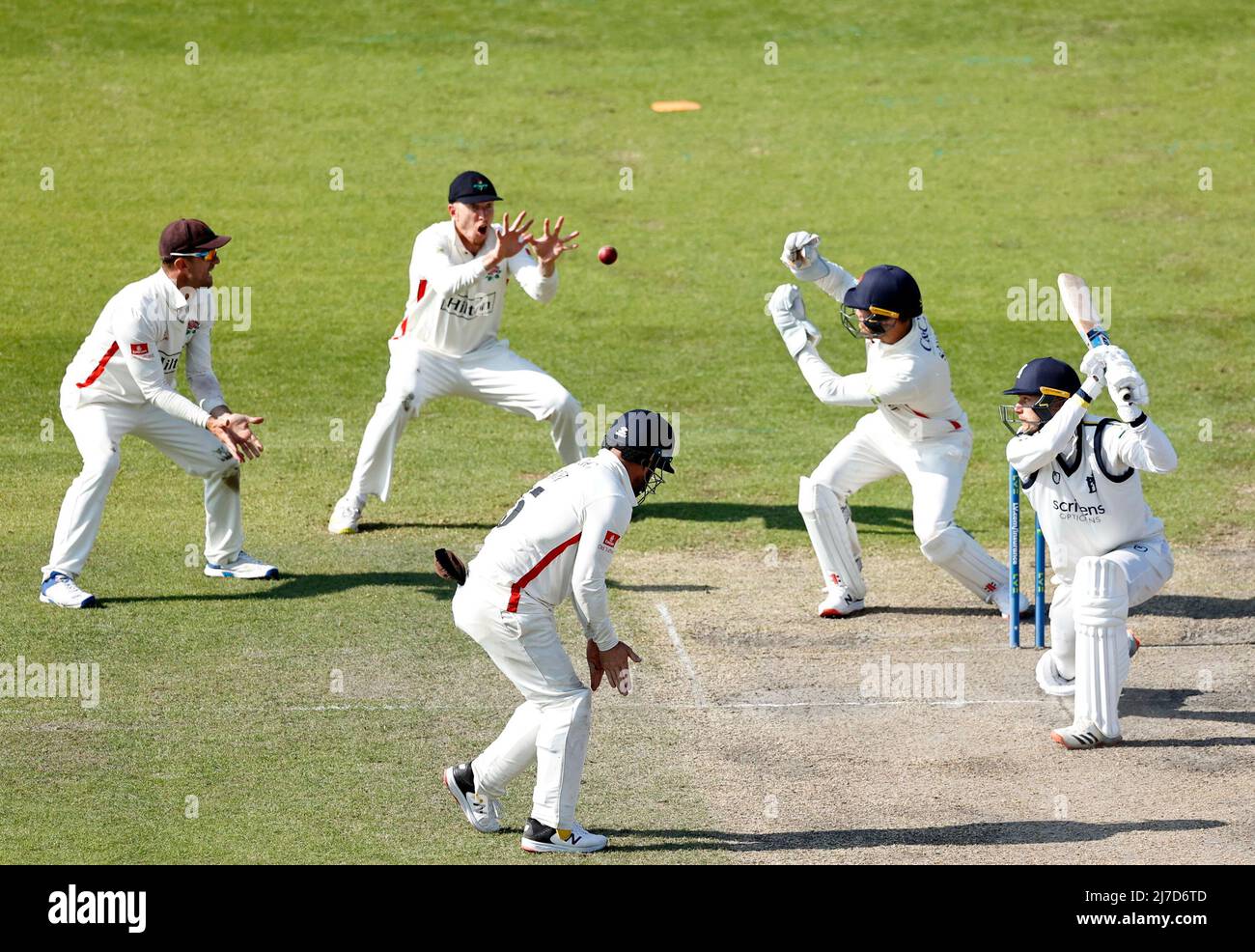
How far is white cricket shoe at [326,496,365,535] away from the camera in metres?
12.5

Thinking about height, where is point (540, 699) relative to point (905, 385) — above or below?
below

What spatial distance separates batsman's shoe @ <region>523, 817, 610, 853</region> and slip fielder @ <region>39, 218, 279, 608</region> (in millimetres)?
3821

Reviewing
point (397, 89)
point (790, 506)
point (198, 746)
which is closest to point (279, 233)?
point (397, 89)

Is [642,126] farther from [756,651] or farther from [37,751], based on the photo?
[37,751]

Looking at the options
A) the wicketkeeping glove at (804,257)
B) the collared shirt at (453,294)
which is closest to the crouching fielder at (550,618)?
the wicketkeeping glove at (804,257)

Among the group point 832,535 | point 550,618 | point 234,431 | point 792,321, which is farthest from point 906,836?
point 234,431

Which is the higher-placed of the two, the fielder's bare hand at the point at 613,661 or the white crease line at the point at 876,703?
the fielder's bare hand at the point at 613,661

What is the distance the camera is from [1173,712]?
30.6 feet

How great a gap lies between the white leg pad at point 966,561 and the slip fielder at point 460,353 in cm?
301

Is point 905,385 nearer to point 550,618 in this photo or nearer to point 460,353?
point 550,618

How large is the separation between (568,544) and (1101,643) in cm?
301

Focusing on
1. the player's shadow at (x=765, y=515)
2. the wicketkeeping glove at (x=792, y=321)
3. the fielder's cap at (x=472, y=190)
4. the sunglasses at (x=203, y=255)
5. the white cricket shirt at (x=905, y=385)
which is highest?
the fielder's cap at (x=472, y=190)

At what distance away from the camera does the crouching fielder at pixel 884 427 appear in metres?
10.3

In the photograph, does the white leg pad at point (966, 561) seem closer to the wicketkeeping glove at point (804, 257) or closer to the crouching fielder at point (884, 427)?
the crouching fielder at point (884, 427)
